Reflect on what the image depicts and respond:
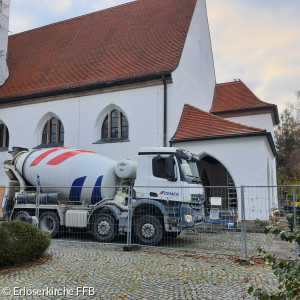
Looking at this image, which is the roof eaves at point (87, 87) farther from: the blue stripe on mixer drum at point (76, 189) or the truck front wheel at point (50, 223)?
the truck front wheel at point (50, 223)

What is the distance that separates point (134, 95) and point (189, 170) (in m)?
6.83

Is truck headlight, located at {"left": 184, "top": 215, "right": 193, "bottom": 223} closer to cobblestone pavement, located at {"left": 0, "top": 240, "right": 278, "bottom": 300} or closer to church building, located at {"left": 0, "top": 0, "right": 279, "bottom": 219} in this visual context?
cobblestone pavement, located at {"left": 0, "top": 240, "right": 278, "bottom": 300}

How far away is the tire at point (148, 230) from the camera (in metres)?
9.08

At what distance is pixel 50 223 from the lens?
35.6 ft

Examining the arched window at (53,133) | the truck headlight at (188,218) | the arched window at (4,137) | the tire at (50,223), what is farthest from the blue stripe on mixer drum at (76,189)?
the arched window at (4,137)

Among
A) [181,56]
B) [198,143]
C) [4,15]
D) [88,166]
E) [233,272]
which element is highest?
[4,15]

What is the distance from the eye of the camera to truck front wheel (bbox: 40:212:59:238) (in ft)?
34.7

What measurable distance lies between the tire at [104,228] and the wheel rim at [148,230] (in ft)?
3.19

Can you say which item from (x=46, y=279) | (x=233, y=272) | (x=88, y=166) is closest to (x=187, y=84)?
(x=88, y=166)

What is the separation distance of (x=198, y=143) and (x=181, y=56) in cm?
465

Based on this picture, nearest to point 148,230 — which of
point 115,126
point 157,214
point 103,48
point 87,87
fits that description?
point 157,214

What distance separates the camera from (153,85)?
15523 mm

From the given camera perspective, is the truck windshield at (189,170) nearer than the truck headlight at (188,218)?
No

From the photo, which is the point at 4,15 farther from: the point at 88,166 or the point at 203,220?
the point at 203,220
